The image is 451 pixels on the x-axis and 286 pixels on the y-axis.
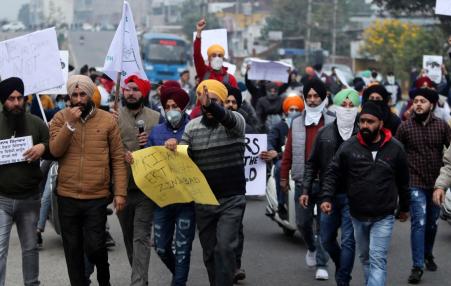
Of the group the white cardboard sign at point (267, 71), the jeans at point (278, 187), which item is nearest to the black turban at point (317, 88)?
the jeans at point (278, 187)

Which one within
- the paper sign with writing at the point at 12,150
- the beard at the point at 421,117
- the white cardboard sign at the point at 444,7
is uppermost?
the white cardboard sign at the point at 444,7

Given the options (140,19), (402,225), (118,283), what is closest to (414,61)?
(402,225)

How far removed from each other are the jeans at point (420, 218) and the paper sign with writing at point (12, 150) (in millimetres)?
3793

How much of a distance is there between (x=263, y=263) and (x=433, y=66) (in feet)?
38.5

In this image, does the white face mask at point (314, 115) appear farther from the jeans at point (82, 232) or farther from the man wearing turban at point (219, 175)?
the jeans at point (82, 232)

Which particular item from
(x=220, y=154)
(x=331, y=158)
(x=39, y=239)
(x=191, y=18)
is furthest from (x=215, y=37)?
(x=191, y=18)

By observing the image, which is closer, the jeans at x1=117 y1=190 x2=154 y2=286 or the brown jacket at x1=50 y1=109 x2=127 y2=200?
the brown jacket at x1=50 y1=109 x2=127 y2=200

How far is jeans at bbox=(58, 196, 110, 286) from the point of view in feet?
27.8

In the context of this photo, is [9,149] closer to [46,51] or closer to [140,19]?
[46,51]

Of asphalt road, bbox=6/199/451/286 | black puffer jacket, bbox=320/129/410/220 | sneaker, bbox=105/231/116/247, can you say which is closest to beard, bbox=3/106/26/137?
asphalt road, bbox=6/199/451/286

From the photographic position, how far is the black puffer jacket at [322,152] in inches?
371

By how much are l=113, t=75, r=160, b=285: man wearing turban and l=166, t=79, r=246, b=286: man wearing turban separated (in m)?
0.65

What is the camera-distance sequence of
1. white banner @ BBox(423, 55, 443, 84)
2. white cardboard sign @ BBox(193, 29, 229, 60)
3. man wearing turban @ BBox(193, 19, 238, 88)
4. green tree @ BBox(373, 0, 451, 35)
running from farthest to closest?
green tree @ BBox(373, 0, 451, 35), white banner @ BBox(423, 55, 443, 84), white cardboard sign @ BBox(193, 29, 229, 60), man wearing turban @ BBox(193, 19, 238, 88)

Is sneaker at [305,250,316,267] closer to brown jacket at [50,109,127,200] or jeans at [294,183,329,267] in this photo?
jeans at [294,183,329,267]
